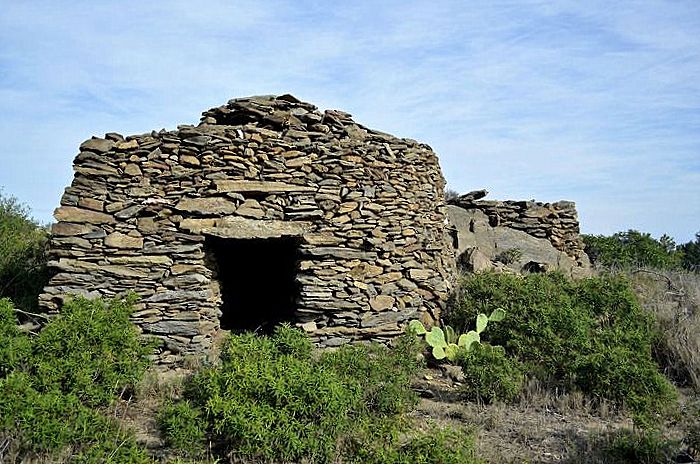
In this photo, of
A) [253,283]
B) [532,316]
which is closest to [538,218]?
[532,316]

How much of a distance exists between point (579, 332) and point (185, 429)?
15.2 ft

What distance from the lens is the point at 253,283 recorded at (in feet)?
33.4

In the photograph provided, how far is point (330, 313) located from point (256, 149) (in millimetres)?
2220

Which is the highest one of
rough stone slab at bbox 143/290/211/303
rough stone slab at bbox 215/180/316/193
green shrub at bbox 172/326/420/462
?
rough stone slab at bbox 215/180/316/193

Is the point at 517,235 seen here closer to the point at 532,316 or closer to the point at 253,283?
the point at 532,316

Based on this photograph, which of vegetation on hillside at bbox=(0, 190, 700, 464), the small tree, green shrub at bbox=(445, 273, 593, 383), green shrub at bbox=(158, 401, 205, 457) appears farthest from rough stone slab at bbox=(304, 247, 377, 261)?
the small tree

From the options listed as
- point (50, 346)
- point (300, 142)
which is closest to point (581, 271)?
point (300, 142)

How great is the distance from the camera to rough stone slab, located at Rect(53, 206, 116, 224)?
7078mm

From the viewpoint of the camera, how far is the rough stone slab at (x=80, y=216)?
23.2 feet

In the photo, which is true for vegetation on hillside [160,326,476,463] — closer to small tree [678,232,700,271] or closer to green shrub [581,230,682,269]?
green shrub [581,230,682,269]

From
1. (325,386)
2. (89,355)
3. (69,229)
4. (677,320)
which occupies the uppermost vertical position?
(69,229)

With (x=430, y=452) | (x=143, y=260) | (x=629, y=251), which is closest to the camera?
(x=430, y=452)

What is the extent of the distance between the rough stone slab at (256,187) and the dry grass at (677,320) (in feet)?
16.6

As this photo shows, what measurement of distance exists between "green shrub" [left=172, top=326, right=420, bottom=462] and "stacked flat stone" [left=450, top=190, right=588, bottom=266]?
23.9 ft
